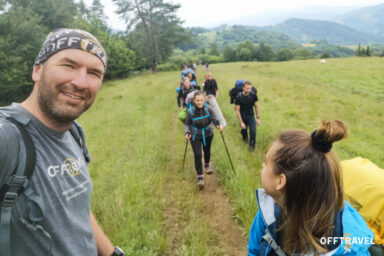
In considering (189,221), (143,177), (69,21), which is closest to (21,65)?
(69,21)

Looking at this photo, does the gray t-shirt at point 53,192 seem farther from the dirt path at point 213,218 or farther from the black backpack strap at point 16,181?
the dirt path at point 213,218

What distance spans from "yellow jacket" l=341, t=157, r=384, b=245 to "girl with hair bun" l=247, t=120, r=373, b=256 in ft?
2.00

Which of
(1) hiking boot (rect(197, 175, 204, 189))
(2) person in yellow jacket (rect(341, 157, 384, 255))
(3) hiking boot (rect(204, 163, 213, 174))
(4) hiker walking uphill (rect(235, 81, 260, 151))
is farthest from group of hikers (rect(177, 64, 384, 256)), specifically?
(4) hiker walking uphill (rect(235, 81, 260, 151))

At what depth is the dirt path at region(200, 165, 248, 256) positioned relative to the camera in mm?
3383

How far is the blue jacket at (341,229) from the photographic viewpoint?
55.6 inches

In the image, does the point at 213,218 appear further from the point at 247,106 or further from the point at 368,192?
the point at 247,106

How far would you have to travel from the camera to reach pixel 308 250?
1.50 meters

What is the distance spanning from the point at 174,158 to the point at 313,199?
206 inches

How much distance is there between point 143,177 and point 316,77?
21.3m

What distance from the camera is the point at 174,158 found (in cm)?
649

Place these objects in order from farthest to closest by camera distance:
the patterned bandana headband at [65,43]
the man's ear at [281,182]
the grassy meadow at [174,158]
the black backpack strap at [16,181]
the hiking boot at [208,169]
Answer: the hiking boot at [208,169], the grassy meadow at [174,158], the man's ear at [281,182], the patterned bandana headband at [65,43], the black backpack strap at [16,181]

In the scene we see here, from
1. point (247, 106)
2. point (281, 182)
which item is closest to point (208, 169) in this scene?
point (247, 106)

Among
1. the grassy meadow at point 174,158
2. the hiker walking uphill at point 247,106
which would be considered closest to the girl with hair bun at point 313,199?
the grassy meadow at point 174,158

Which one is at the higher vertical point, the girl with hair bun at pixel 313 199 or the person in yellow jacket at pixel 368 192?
the girl with hair bun at pixel 313 199
